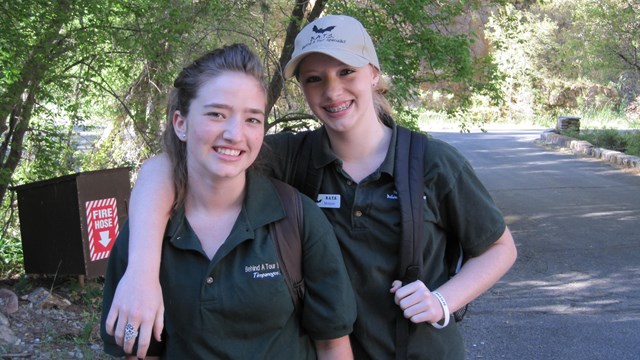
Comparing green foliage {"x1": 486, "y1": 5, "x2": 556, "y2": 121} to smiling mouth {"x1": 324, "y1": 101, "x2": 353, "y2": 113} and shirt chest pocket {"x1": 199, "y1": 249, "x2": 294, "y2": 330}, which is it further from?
shirt chest pocket {"x1": 199, "y1": 249, "x2": 294, "y2": 330}

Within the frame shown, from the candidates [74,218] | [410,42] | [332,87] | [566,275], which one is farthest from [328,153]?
[566,275]

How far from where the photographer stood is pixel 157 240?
1.92m

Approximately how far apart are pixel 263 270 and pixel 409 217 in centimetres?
46

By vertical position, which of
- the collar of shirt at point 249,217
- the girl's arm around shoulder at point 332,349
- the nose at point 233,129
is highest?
the nose at point 233,129

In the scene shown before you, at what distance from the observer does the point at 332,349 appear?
2086 millimetres

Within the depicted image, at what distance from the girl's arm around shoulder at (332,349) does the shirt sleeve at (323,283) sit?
0.06 m

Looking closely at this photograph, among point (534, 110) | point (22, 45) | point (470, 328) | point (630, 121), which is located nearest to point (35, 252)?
point (22, 45)

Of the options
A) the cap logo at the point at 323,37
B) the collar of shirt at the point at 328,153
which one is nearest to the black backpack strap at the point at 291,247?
the collar of shirt at the point at 328,153

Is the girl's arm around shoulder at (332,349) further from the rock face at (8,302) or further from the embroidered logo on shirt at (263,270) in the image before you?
the rock face at (8,302)

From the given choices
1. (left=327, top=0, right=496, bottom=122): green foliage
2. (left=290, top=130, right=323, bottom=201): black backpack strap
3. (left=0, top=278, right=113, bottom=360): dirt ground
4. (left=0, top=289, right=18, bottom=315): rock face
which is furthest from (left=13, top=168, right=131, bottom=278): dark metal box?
(left=290, top=130, right=323, bottom=201): black backpack strap

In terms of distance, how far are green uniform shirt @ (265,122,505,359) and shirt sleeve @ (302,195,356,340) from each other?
0.14 meters

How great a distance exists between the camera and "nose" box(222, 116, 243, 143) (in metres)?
1.96

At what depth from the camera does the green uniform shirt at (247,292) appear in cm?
191

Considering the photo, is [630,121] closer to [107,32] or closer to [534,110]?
[534,110]
